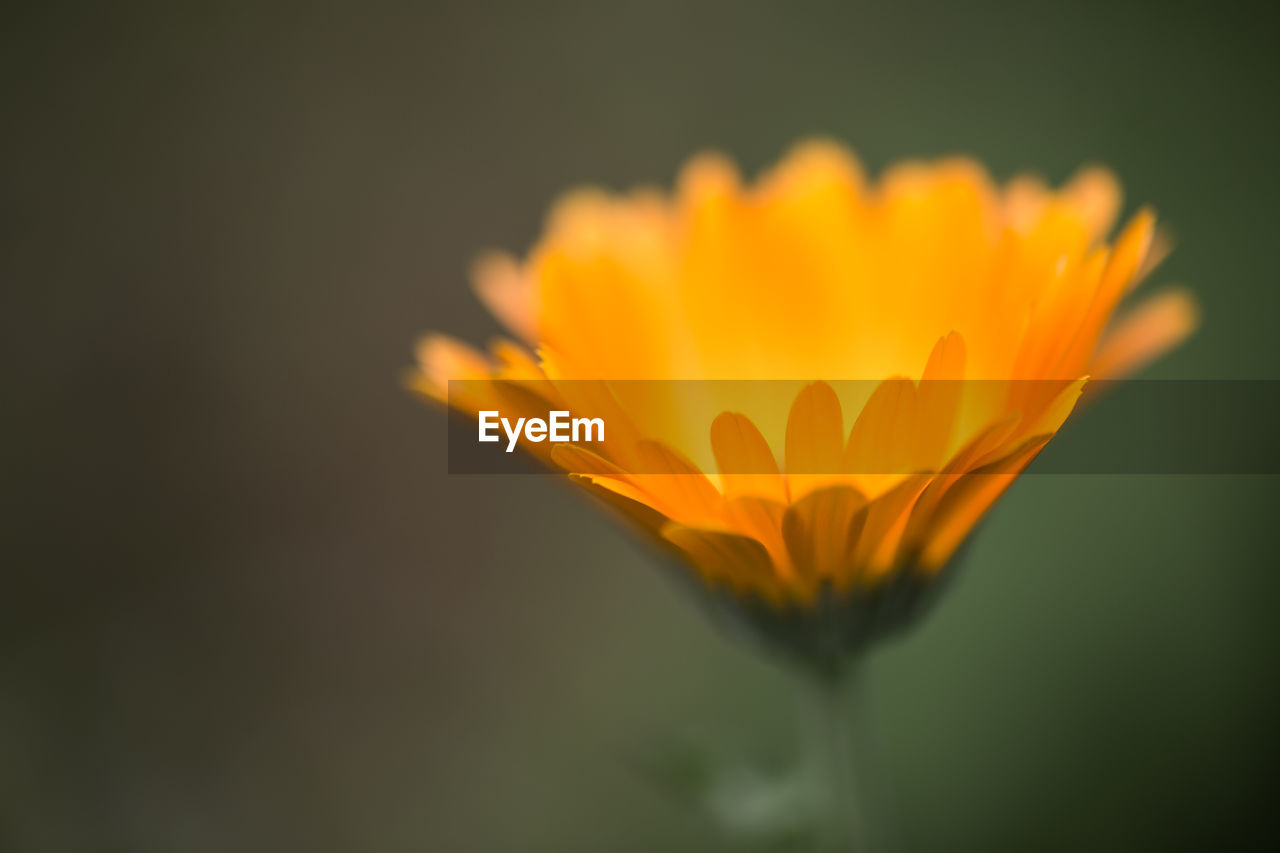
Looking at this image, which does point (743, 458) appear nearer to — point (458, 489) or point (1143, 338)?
point (1143, 338)

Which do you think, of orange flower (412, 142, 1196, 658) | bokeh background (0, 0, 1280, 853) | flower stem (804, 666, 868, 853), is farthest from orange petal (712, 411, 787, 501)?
bokeh background (0, 0, 1280, 853)

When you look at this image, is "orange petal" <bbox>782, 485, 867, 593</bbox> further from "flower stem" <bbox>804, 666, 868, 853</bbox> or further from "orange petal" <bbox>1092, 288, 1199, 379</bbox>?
"orange petal" <bbox>1092, 288, 1199, 379</bbox>

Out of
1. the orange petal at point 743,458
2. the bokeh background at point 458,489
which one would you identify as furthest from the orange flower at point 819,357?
the bokeh background at point 458,489

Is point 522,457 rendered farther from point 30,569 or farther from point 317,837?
point 30,569

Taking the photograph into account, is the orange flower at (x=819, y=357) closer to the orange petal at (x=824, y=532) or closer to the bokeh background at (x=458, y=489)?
the orange petal at (x=824, y=532)

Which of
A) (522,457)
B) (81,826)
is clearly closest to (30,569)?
(81,826)
